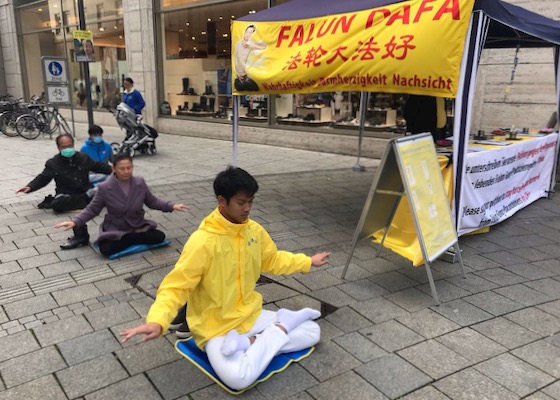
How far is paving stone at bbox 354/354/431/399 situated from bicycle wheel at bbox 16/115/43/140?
514 inches

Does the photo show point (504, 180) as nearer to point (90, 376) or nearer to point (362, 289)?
point (362, 289)

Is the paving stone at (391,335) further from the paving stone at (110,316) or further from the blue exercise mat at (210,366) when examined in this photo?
the paving stone at (110,316)

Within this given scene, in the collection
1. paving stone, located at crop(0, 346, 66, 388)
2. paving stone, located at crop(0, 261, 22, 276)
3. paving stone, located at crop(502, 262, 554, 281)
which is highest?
paving stone, located at crop(0, 261, 22, 276)

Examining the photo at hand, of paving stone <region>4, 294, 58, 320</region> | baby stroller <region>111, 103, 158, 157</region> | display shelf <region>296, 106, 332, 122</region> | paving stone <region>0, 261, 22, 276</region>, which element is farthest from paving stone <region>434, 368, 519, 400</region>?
display shelf <region>296, 106, 332, 122</region>

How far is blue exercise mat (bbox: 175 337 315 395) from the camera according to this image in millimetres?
2699

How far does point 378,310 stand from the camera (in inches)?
142

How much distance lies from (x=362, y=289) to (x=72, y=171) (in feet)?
13.3

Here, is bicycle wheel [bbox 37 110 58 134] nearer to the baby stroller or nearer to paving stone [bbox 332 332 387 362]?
the baby stroller

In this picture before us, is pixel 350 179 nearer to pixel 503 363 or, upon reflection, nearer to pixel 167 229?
pixel 167 229

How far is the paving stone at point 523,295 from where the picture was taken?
379cm

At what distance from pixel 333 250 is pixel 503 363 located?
7.16 ft

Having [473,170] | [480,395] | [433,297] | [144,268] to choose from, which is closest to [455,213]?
[473,170]

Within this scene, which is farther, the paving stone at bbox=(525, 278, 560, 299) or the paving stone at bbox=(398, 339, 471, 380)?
the paving stone at bbox=(525, 278, 560, 299)

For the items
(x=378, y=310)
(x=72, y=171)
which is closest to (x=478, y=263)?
(x=378, y=310)
